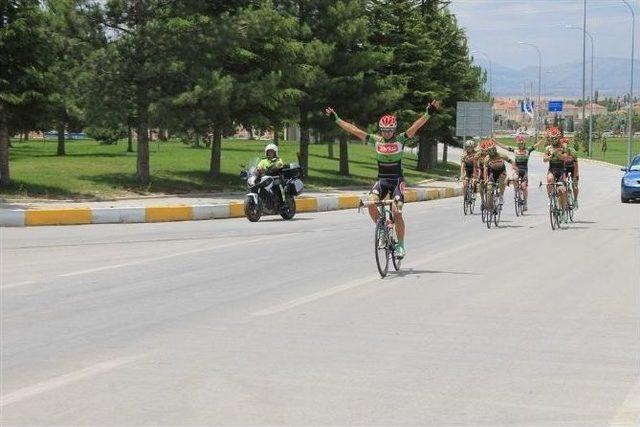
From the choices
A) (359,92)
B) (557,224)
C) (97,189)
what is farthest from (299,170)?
(359,92)

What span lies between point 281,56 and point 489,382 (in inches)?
1302

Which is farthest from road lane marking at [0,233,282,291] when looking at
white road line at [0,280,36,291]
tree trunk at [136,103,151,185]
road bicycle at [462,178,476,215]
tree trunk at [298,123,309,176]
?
tree trunk at [298,123,309,176]

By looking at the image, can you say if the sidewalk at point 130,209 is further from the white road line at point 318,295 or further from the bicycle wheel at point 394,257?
the bicycle wheel at point 394,257

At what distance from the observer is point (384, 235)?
13203 millimetres

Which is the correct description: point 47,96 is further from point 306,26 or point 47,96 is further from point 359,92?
point 359,92

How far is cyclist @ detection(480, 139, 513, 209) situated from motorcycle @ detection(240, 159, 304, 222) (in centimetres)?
448

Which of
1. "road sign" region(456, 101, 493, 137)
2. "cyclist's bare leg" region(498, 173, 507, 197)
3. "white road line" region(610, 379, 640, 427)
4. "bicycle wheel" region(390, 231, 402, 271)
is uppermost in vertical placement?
"road sign" region(456, 101, 493, 137)

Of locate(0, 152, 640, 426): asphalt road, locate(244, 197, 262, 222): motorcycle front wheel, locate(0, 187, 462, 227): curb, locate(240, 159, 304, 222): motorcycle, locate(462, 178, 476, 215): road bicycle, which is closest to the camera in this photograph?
locate(0, 152, 640, 426): asphalt road

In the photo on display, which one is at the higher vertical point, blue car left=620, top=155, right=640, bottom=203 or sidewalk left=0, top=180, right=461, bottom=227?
blue car left=620, top=155, right=640, bottom=203

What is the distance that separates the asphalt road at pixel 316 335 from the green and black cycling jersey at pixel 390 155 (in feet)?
4.46

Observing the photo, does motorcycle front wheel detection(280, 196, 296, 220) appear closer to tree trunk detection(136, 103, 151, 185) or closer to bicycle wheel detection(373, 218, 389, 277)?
tree trunk detection(136, 103, 151, 185)

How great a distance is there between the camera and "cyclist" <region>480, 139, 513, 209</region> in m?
22.8

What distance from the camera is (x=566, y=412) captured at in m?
6.25

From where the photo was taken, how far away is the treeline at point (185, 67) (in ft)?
93.7
